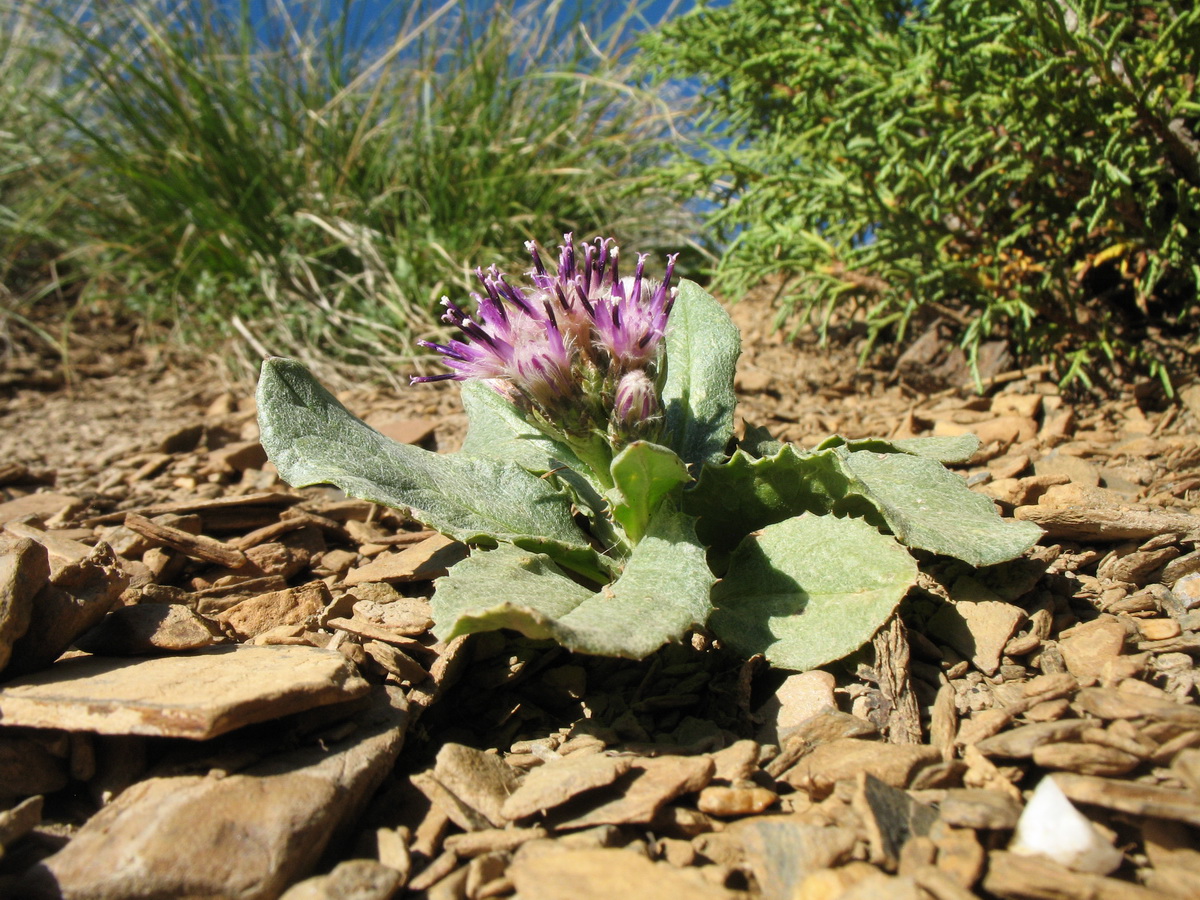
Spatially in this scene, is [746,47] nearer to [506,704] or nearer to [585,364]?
[585,364]

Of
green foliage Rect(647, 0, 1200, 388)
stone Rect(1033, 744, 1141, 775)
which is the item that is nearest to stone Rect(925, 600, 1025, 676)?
stone Rect(1033, 744, 1141, 775)

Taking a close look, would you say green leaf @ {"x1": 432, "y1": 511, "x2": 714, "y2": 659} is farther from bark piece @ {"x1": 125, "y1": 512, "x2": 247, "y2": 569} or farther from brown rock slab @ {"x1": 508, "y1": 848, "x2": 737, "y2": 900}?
bark piece @ {"x1": 125, "y1": 512, "x2": 247, "y2": 569}

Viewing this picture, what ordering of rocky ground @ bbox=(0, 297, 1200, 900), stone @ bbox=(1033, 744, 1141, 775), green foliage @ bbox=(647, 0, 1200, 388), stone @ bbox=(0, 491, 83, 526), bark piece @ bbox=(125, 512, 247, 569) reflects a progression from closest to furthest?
1. rocky ground @ bbox=(0, 297, 1200, 900)
2. stone @ bbox=(1033, 744, 1141, 775)
3. bark piece @ bbox=(125, 512, 247, 569)
4. green foliage @ bbox=(647, 0, 1200, 388)
5. stone @ bbox=(0, 491, 83, 526)

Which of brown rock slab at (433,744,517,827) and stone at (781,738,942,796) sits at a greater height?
stone at (781,738,942,796)

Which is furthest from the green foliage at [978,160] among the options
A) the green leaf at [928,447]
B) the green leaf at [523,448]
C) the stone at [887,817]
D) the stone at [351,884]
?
the stone at [351,884]

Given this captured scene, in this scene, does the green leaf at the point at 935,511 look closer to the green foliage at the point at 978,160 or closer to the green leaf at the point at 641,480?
the green leaf at the point at 641,480

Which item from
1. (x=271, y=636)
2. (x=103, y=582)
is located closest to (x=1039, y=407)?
(x=271, y=636)

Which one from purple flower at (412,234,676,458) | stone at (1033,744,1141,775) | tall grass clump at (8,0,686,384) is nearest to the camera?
stone at (1033,744,1141,775)
